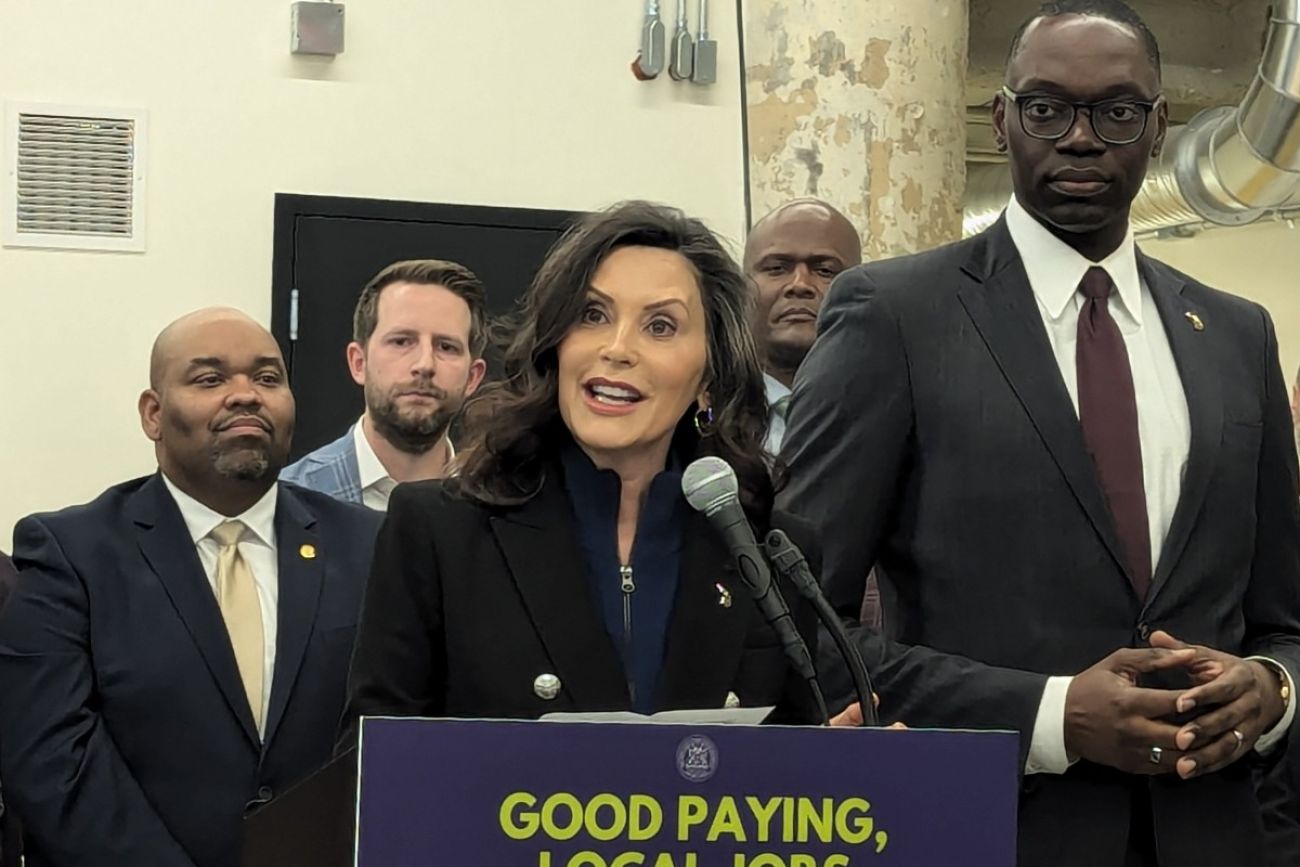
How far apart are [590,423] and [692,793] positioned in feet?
2.23

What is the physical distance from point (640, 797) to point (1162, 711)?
2.49 ft

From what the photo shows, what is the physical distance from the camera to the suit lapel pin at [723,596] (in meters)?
1.86

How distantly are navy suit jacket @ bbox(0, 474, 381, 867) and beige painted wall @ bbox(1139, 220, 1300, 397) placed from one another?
7808 mm

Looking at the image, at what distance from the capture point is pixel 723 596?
1.86 meters

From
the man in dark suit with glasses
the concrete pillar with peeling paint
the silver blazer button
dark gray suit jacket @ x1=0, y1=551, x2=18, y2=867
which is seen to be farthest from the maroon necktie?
the concrete pillar with peeling paint

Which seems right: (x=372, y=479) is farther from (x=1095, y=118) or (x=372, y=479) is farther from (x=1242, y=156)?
(x=1242, y=156)

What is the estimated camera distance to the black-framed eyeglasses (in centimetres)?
194

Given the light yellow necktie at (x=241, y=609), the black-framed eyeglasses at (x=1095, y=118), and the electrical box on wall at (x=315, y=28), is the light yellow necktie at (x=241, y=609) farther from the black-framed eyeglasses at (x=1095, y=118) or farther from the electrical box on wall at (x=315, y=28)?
the electrical box on wall at (x=315, y=28)

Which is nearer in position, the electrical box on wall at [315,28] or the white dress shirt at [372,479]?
the white dress shirt at [372,479]

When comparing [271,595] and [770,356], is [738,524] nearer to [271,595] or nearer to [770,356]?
[271,595]

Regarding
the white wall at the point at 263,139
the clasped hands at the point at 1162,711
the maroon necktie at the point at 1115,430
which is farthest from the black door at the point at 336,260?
the clasped hands at the point at 1162,711

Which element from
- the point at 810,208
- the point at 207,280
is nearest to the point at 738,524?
the point at 810,208

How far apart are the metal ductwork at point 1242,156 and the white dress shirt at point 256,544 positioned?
3669 mm

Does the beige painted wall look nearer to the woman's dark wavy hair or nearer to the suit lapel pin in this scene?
the woman's dark wavy hair
